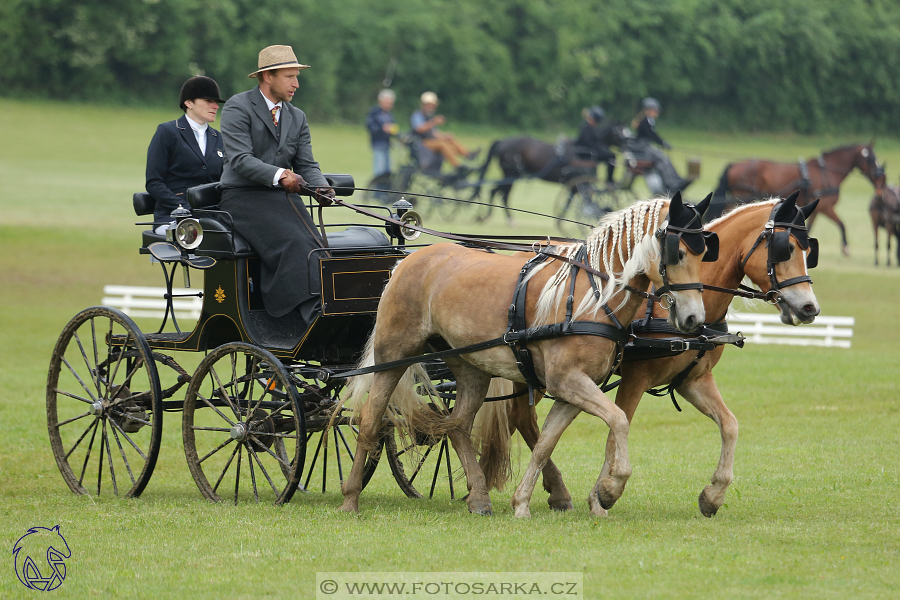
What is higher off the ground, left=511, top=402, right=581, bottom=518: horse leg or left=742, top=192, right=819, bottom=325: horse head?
left=742, top=192, right=819, bottom=325: horse head

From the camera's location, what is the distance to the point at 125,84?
43.0 m

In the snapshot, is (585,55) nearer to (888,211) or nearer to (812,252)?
(888,211)

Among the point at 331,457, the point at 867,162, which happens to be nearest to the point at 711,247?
the point at 331,457

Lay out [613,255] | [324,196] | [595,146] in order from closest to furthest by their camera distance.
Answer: [613,255]
[324,196]
[595,146]

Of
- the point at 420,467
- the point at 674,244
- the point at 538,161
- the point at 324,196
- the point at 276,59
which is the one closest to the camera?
the point at 674,244

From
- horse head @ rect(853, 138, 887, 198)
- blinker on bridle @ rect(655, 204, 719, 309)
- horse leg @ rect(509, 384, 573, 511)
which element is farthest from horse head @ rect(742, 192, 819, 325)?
horse head @ rect(853, 138, 887, 198)

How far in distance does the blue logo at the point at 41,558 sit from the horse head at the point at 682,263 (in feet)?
9.58

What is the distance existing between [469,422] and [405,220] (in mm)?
1418

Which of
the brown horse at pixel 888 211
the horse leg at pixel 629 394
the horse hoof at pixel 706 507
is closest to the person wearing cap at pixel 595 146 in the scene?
the brown horse at pixel 888 211

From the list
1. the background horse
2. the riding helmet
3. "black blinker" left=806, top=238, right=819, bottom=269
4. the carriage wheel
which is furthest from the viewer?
the background horse

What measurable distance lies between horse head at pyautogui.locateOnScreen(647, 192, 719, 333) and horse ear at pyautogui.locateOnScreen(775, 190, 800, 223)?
1.97 feet

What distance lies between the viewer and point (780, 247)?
5.52 m

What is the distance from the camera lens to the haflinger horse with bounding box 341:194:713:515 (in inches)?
204

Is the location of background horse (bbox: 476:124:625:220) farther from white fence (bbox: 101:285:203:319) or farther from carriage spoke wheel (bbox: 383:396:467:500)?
carriage spoke wheel (bbox: 383:396:467:500)
